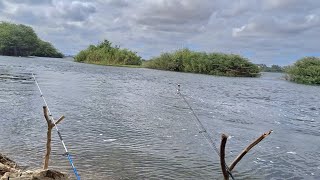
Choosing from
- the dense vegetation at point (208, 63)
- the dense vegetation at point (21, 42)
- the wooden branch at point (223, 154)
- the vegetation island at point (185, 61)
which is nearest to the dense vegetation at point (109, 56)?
the vegetation island at point (185, 61)

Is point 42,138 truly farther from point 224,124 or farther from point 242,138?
point 224,124

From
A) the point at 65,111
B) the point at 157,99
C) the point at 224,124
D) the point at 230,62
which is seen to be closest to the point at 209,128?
the point at 224,124

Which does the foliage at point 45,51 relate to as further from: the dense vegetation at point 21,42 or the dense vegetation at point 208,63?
the dense vegetation at point 208,63

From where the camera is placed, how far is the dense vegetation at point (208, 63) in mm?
94938

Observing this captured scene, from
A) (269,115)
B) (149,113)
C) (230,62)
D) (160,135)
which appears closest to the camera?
(160,135)

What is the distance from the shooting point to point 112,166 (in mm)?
12352

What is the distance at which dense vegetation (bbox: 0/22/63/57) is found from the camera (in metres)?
142

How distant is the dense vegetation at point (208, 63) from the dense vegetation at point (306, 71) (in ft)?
32.7

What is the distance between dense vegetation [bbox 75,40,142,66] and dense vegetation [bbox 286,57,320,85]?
155ft

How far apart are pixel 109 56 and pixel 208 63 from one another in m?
33.9

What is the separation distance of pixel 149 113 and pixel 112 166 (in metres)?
11.5

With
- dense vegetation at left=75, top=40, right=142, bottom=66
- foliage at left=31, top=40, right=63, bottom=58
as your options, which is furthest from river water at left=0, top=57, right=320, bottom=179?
foliage at left=31, top=40, right=63, bottom=58

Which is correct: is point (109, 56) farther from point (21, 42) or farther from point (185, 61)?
point (21, 42)

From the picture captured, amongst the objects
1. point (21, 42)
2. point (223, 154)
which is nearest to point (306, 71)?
point (223, 154)
